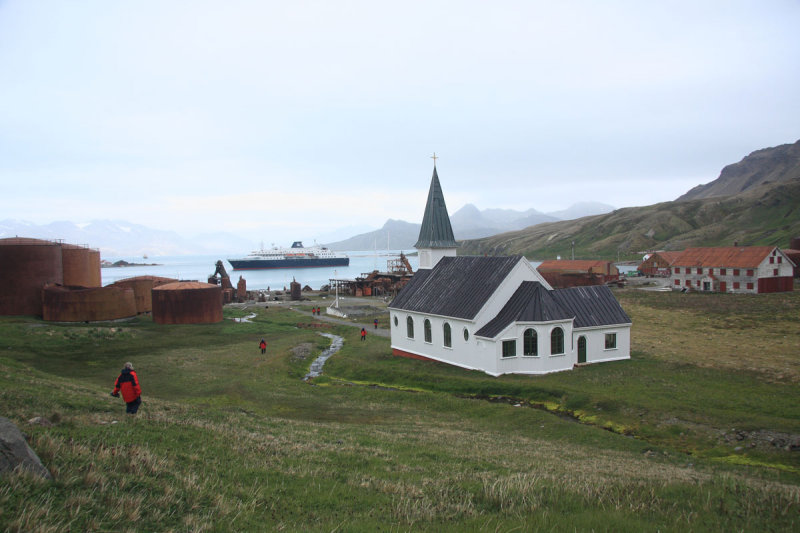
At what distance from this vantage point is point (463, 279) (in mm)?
34250

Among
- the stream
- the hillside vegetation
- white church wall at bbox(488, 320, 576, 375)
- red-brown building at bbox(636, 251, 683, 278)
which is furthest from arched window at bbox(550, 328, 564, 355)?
the hillside vegetation

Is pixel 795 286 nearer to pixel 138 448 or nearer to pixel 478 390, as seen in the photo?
pixel 478 390

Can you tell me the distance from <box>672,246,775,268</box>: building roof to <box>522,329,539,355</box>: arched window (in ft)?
172

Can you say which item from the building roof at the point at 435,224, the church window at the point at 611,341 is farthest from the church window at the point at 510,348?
the building roof at the point at 435,224

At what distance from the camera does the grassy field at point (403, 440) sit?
7.50 m

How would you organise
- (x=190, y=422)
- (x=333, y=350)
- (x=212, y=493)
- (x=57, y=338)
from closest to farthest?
(x=212, y=493) < (x=190, y=422) < (x=57, y=338) < (x=333, y=350)

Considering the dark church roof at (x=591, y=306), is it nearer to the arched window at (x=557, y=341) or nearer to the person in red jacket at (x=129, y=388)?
the arched window at (x=557, y=341)

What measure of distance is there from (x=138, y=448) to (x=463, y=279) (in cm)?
2668

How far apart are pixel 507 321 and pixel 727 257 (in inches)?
2245

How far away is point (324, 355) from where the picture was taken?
4000cm

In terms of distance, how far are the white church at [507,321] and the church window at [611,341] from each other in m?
0.06

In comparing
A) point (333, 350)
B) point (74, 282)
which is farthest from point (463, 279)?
point (74, 282)

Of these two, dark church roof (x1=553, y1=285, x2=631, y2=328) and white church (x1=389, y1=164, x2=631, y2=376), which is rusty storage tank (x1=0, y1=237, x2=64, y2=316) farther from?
dark church roof (x1=553, y1=285, x2=631, y2=328)

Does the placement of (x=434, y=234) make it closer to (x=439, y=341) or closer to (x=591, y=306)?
(x=439, y=341)
